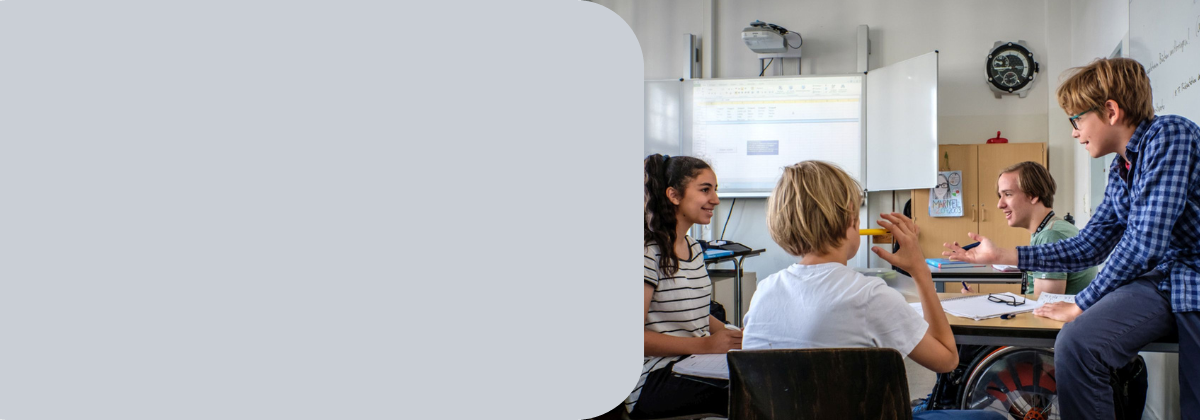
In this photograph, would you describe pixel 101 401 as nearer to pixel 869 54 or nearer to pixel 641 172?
pixel 641 172

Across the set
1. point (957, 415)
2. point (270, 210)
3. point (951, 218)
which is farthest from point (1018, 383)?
point (951, 218)

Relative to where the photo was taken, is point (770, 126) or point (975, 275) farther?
point (770, 126)

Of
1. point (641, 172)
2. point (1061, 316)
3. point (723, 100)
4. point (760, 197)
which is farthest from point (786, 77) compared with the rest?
point (641, 172)

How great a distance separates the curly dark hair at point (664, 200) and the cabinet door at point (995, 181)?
3.69 meters

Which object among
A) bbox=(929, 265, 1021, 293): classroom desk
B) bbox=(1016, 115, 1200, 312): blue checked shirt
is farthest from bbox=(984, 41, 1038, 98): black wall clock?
bbox=(1016, 115, 1200, 312): blue checked shirt

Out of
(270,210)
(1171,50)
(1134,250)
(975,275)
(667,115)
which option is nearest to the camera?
(270,210)

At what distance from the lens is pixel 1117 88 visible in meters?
1.59

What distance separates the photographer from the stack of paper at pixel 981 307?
1833 millimetres

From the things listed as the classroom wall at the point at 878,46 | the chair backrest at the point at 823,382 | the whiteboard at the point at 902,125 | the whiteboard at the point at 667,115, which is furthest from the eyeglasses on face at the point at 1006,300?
the whiteboard at the point at 667,115

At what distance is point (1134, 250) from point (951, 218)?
363cm

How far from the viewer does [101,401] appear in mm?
144

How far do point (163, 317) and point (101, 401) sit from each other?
0.02 meters

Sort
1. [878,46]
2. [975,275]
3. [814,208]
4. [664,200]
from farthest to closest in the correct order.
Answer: [878,46], [975,275], [664,200], [814,208]

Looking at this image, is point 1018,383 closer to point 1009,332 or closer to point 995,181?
point 1009,332
